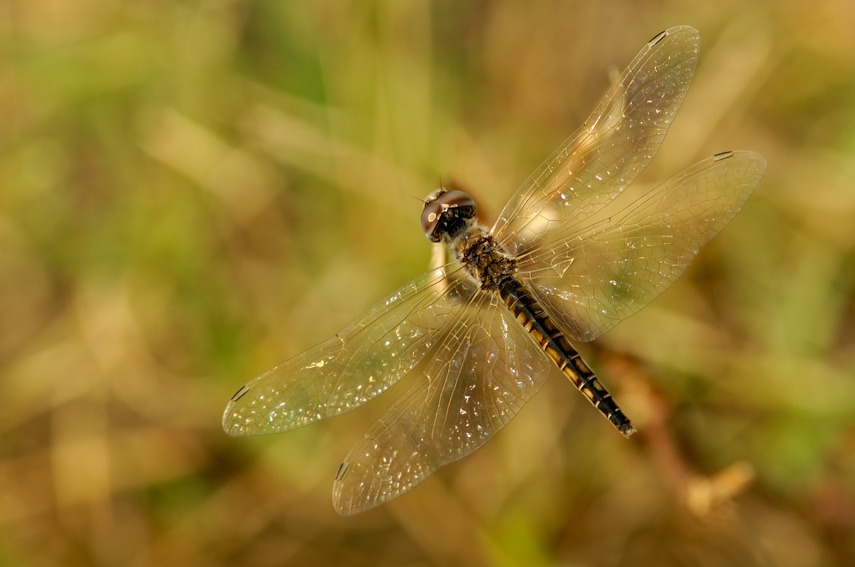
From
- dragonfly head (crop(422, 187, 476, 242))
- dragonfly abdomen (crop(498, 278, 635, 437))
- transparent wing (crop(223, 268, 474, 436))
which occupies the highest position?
dragonfly head (crop(422, 187, 476, 242))

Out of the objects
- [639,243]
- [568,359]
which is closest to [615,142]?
[639,243]

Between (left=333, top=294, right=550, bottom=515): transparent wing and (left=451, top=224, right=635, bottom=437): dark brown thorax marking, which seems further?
(left=451, top=224, right=635, bottom=437): dark brown thorax marking

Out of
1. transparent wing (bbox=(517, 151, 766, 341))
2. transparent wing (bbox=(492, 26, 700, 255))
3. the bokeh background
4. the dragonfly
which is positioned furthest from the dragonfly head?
the bokeh background

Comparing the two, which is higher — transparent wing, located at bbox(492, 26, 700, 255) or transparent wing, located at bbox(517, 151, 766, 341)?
transparent wing, located at bbox(492, 26, 700, 255)

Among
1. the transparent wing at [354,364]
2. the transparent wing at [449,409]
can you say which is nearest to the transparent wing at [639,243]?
the transparent wing at [449,409]

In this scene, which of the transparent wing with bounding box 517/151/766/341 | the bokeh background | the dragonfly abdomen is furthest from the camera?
the bokeh background

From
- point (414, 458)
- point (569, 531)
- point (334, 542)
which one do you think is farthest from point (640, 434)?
point (334, 542)

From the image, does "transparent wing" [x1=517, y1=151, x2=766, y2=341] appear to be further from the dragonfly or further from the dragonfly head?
the dragonfly head
